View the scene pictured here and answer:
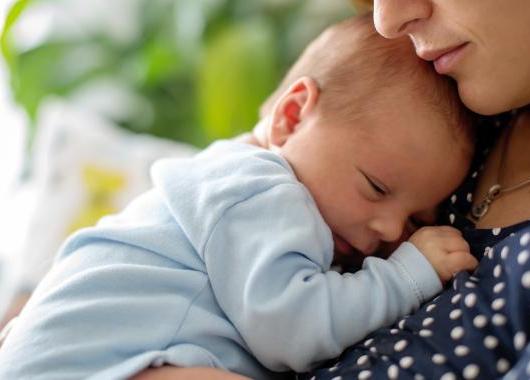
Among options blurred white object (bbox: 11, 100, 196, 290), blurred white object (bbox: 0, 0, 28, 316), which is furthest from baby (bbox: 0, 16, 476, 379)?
blurred white object (bbox: 0, 0, 28, 316)

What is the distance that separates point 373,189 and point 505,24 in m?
0.28

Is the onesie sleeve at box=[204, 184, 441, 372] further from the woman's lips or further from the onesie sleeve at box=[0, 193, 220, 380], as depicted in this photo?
the woman's lips

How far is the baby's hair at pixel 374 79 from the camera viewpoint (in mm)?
1120

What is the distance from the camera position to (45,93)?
2379 mm

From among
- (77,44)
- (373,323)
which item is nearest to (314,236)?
(373,323)

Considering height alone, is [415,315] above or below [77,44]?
below

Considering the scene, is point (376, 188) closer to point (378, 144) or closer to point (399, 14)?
point (378, 144)

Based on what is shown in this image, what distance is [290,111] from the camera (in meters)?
1.20

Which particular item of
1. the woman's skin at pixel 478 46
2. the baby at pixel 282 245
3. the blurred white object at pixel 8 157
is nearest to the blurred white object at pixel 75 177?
the blurred white object at pixel 8 157

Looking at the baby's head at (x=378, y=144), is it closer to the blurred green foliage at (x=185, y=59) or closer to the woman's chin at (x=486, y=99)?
the woman's chin at (x=486, y=99)

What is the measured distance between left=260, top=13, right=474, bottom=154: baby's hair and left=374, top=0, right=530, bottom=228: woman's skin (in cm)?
5

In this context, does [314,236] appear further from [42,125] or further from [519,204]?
[42,125]

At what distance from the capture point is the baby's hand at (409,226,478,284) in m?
1.03

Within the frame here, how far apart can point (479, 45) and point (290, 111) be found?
31cm
